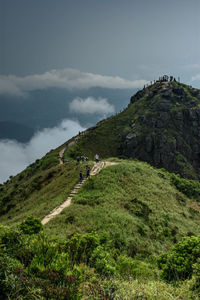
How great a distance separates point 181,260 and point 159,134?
84809 millimetres

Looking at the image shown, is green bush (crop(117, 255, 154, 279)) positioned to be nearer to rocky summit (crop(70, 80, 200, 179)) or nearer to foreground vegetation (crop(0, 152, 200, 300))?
foreground vegetation (crop(0, 152, 200, 300))

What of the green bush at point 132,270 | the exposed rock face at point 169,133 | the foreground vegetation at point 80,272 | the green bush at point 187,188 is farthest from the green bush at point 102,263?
the exposed rock face at point 169,133

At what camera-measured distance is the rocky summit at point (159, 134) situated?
8825cm

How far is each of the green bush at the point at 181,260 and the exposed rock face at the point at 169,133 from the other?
7505 centimetres

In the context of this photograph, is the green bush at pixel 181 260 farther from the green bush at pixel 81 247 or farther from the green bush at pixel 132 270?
the green bush at pixel 81 247

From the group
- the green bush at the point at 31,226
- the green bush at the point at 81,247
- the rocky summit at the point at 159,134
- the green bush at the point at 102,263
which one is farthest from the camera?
the rocky summit at the point at 159,134

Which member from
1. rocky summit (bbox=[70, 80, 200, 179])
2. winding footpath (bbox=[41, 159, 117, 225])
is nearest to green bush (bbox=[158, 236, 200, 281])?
winding footpath (bbox=[41, 159, 117, 225])

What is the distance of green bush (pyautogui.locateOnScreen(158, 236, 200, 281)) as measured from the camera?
486 inches

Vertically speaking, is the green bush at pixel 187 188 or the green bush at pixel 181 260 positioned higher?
the green bush at pixel 181 260

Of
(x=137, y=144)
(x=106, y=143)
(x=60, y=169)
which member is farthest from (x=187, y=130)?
(x=60, y=169)

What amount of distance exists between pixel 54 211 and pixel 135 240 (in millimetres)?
10385

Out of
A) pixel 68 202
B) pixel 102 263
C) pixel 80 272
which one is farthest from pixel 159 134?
pixel 80 272

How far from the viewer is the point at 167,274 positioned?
12.6m

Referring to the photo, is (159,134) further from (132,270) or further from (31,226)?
(132,270)
